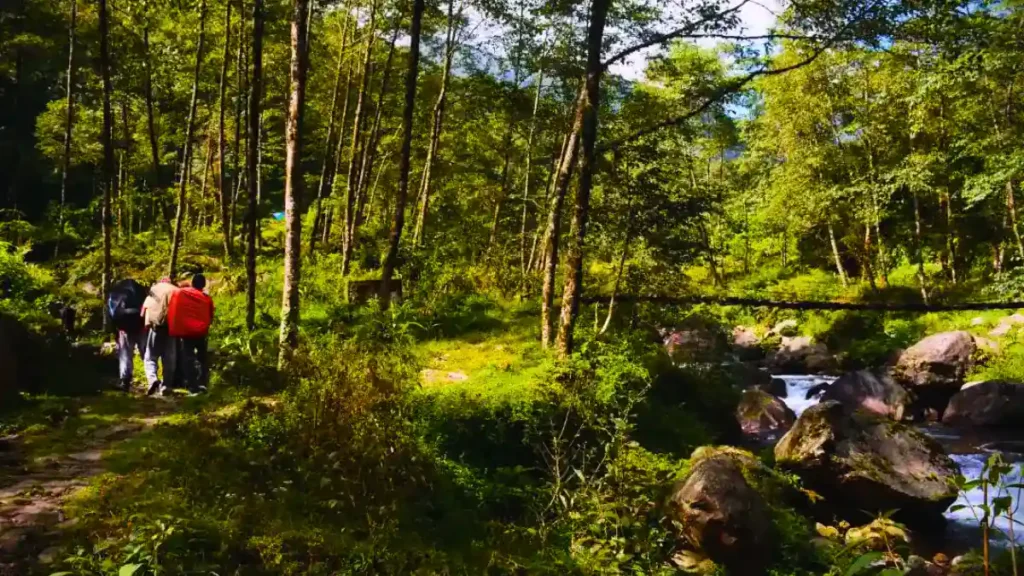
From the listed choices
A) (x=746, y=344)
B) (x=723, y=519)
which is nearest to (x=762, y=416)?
(x=723, y=519)

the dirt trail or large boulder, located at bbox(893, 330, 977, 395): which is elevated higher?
the dirt trail

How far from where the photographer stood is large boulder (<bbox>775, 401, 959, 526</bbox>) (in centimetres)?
959

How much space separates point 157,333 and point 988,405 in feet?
56.6

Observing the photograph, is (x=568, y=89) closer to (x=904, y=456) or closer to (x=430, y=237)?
(x=430, y=237)

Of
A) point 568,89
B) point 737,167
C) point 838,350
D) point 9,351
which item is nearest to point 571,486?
point 9,351

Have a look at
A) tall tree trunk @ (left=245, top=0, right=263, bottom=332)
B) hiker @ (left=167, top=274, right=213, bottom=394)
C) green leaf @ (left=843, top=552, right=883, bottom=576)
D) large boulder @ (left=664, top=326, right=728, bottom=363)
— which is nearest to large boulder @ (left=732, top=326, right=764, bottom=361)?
large boulder @ (left=664, top=326, right=728, bottom=363)

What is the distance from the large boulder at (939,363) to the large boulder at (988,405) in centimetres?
124

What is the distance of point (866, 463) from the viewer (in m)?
9.86

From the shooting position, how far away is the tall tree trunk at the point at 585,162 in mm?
9875

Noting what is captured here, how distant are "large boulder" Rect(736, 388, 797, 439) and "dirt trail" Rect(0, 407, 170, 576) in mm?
11976

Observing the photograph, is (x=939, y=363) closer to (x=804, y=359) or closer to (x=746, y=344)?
(x=804, y=359)

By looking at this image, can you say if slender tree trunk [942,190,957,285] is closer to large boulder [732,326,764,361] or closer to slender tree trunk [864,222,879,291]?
slender tree trunk [864,222,879,291]

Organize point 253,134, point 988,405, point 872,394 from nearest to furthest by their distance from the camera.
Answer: point 253,134 < point 988,405 < point 872,394

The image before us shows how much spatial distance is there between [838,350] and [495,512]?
19.1 meters
